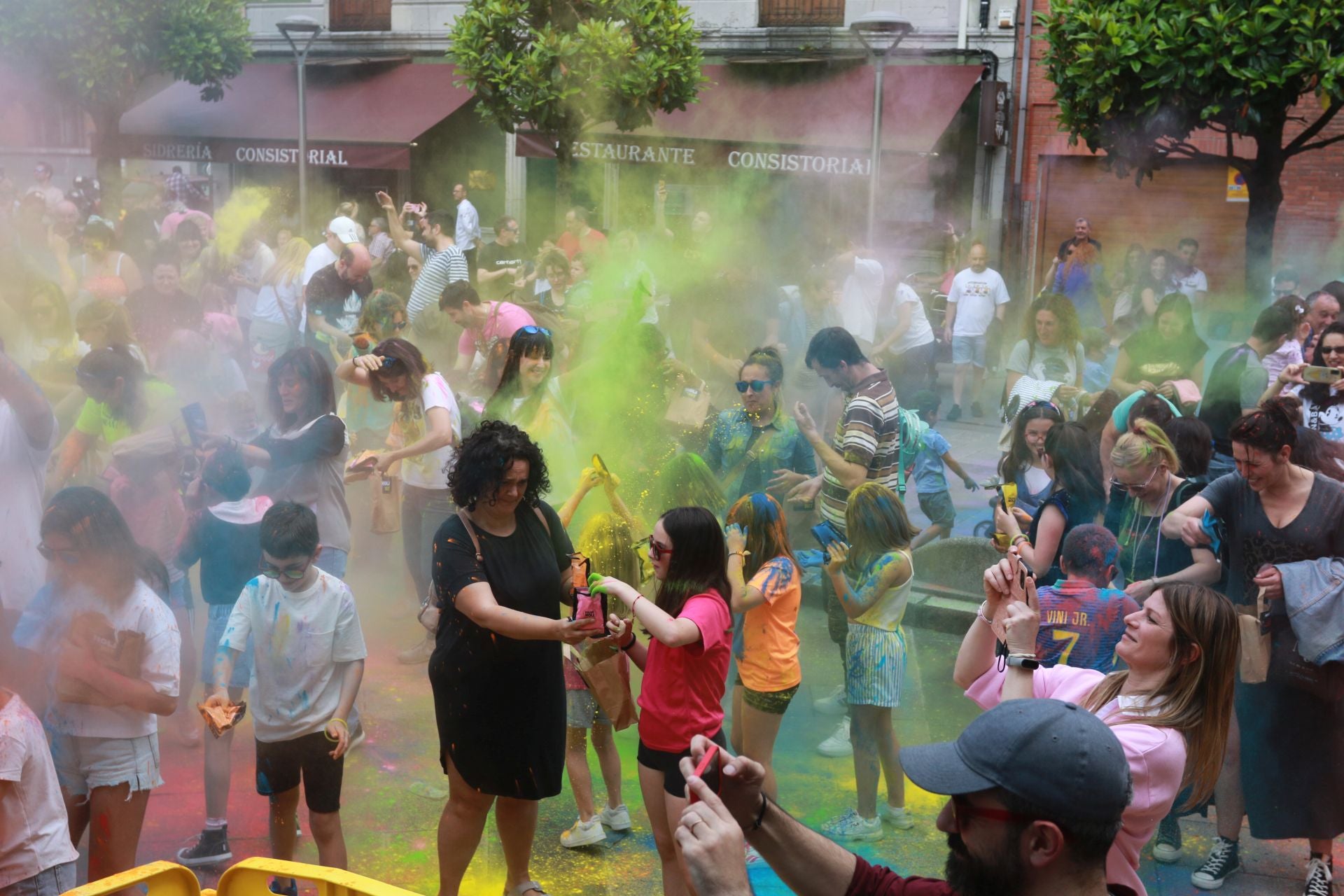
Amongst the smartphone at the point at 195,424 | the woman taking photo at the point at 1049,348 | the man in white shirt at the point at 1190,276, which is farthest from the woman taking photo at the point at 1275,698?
the man in white shirt at the point at 1190,276

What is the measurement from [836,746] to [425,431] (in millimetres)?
1972

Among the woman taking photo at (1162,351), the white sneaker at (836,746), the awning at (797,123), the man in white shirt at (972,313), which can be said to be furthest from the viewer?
the awning at (797,123)

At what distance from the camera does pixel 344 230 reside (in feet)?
28.6

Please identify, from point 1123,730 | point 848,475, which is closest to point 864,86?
point 848,475

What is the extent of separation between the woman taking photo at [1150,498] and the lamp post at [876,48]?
22.8 ft

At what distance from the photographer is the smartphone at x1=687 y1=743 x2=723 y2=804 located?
189 cm

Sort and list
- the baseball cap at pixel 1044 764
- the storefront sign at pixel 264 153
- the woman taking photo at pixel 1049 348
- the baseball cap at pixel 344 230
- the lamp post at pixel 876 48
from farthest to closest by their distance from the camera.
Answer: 1. the storefront sign at pixel 264 153
2. the lamp post at pixel 876 48
3. the baseball cap at pixel 344 230
4. the woman taking photo at pixel 1049 348
5. the baseball cap at pixel 1044 764

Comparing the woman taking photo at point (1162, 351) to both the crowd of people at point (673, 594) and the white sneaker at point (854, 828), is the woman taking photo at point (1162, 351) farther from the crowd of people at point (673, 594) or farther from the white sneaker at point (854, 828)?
the white sneaker at point (854, 828)

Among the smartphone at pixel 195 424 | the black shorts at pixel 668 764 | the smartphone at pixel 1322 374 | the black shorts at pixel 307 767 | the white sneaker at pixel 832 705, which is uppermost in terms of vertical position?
the smartphone at pixel 1322 374

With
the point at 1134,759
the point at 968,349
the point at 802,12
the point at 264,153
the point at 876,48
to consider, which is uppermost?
the point at 802,12

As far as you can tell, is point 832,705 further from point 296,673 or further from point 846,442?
point 296,673

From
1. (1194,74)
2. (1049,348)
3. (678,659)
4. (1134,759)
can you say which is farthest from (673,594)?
(1194,74)

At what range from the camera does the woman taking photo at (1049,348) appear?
20.1ft

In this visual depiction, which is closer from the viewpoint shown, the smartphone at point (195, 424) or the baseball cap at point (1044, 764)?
the baseball cap at point (1044, 764)
